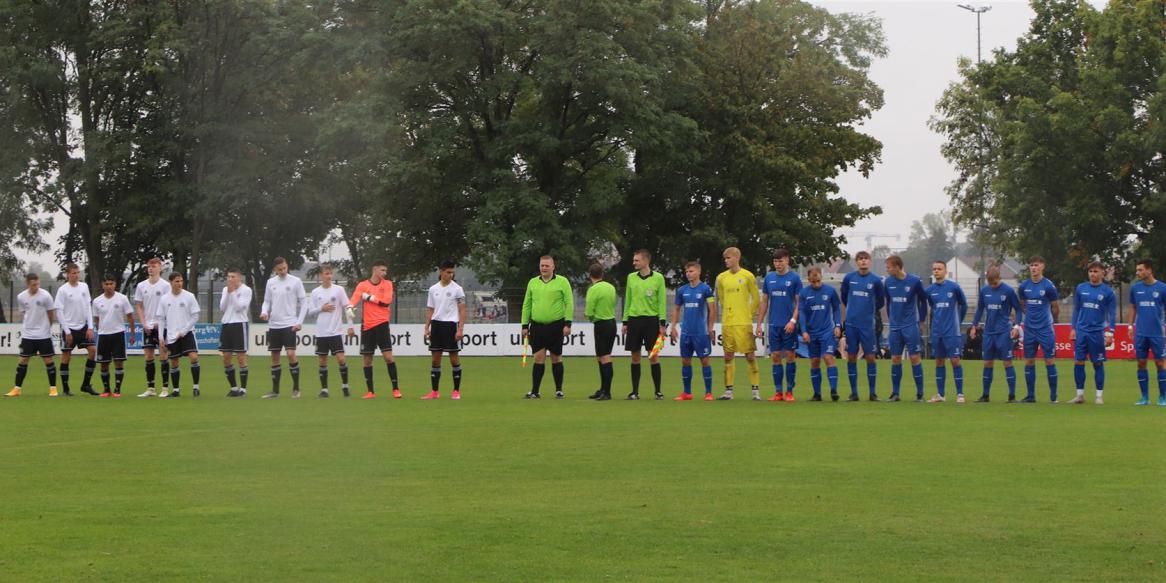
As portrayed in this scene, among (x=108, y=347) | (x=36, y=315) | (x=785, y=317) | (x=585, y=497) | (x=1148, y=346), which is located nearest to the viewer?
(x=585, y=497)

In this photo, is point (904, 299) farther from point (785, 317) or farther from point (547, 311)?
point (547, 311)

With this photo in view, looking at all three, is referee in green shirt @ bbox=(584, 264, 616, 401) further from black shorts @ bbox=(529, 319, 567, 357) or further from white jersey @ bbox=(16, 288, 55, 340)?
white jersey @ bbox=(16, 288, 55, 340)

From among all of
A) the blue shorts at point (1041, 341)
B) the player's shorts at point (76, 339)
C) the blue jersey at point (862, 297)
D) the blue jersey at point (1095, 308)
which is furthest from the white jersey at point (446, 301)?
the blue jersey at point (1095, 308)

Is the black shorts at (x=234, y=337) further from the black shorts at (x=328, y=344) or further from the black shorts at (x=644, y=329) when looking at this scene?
the black shorts at (x=644, y=329)

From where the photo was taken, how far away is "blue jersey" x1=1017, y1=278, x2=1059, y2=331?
21969 millimetres

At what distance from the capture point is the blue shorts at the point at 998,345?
71.5 feet

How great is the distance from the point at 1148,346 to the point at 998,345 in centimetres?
212

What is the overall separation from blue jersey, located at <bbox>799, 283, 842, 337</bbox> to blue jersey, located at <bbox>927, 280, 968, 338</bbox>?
57.2 inches

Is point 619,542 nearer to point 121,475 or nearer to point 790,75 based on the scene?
point 121,475

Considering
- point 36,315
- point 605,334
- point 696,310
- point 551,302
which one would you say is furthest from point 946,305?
point 36,315

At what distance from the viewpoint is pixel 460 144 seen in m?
54.2

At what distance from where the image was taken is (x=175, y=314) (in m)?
23.1

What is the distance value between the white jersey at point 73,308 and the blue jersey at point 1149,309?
16.5m

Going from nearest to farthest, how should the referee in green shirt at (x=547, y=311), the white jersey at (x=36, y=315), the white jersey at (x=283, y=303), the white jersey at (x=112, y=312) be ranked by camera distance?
the referee in green shirt at (x=547, y=311) → the white jersey at (x=283, y=303) → the white jersey at (x=36, y=315) → the white jersey at (x=112, y=312)
